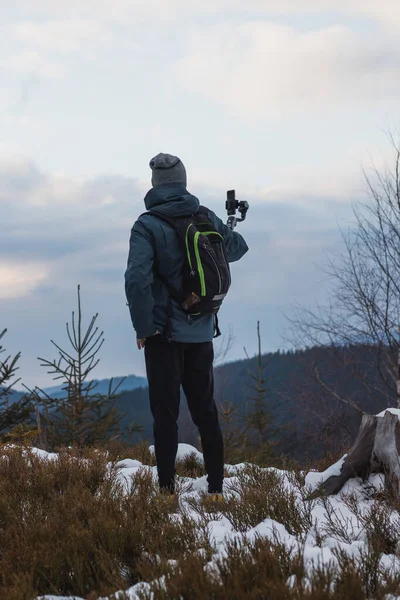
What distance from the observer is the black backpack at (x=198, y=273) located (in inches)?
178

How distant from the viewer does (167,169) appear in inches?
186

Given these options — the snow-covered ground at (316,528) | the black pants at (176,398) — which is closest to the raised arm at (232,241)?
the black pants at (176,398)

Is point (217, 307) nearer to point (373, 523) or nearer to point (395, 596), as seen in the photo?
point (373, 523)

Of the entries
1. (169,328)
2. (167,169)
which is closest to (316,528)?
(169,328)

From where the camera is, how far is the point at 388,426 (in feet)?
16.0

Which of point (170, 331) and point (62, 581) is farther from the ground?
point (170, 331)

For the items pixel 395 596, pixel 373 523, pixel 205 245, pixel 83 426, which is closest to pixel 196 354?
pixel 205 245

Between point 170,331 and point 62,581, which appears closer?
point 62,581

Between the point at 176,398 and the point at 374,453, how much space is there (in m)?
1.64

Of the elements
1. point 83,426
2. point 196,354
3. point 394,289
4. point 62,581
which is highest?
point 394,289

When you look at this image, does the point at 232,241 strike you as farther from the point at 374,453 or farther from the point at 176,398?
the point at 374,453

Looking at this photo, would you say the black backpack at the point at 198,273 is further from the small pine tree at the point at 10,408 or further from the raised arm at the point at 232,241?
the small pine tree at the point at 10,408

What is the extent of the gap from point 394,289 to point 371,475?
41.7 ft

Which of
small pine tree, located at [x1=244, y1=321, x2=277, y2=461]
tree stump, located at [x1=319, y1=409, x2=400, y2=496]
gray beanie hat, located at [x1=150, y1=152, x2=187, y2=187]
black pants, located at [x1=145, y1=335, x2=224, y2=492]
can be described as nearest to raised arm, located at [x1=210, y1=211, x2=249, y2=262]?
gray beanie hat, located at [x1=150, y1=152, x2=187, y2=187]
